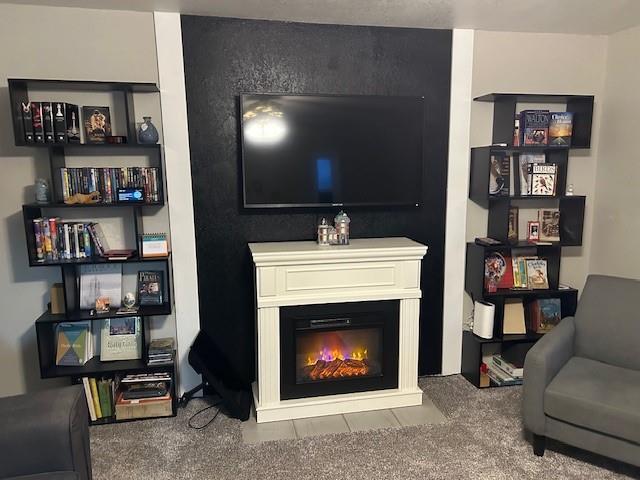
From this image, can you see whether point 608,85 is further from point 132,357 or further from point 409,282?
point 132,357

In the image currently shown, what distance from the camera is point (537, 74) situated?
3459 mm

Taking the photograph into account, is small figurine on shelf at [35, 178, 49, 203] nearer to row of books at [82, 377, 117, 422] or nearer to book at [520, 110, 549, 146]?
row of books at [82, 377, 117, 422]

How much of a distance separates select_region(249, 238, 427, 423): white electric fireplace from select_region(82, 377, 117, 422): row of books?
86cm

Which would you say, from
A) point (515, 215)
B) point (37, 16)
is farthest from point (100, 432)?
point (515, 215)

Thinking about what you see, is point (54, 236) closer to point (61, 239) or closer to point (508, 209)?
point (61, 239)

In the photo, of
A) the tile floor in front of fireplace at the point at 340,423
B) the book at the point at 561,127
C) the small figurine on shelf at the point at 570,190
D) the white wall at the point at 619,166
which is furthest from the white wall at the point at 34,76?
the white wall at the point at 619,166

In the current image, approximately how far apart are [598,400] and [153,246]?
98.3 inches

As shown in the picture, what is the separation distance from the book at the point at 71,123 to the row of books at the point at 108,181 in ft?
0.57

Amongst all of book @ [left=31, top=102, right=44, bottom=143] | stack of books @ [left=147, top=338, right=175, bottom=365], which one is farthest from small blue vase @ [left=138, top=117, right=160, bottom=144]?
stack of books @ [left=147, top=338, right=175, bottom=365]

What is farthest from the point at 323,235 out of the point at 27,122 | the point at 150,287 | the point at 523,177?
the point at 27,122

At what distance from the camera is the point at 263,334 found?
9.66ft

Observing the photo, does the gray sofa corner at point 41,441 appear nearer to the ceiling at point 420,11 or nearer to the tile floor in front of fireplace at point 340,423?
the tile floor in front of fireplace at point 340,423

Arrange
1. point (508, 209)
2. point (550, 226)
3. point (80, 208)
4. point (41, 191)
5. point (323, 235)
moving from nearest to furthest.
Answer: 1. point (41, 191)
2. point (80, 208)
3. point (323, 235)
4. point (508, 209)
5. point (550, 226)

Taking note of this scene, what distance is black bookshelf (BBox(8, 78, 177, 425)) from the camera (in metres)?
2.73
